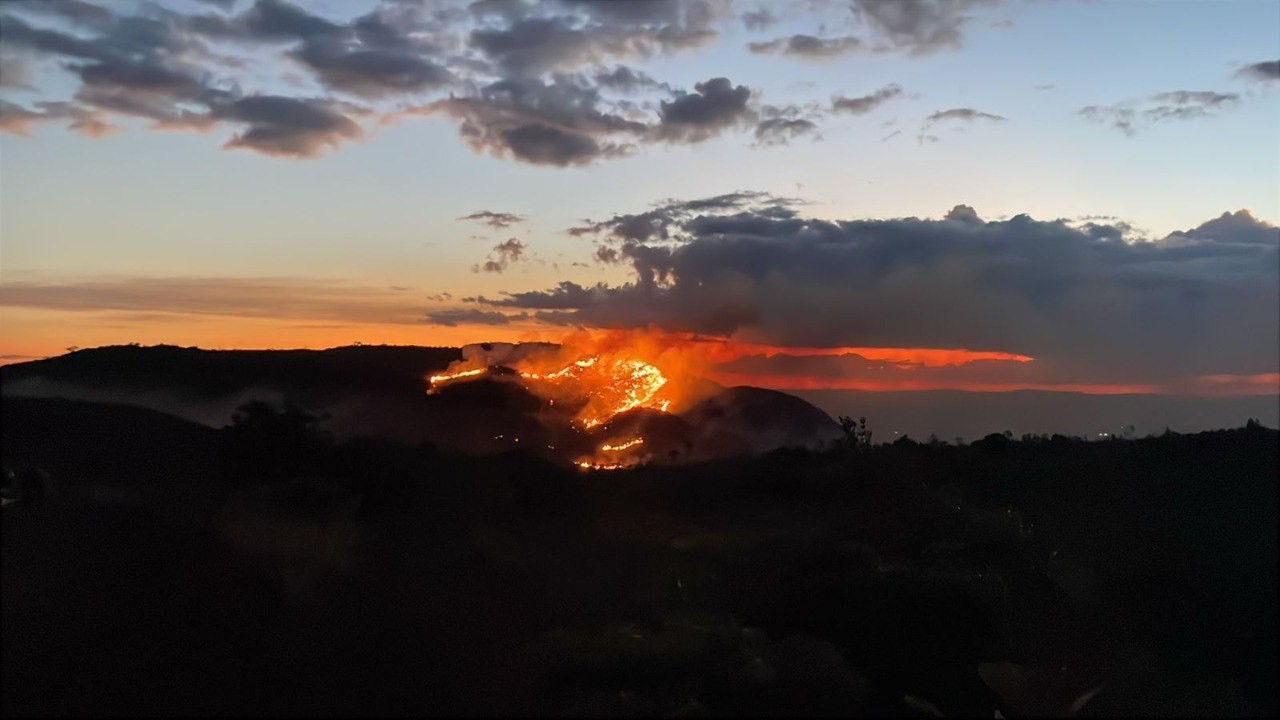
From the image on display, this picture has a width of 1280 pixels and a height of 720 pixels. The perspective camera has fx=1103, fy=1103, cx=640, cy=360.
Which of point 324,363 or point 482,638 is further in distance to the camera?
point 324,363

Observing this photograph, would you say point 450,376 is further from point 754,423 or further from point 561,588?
point 561,588

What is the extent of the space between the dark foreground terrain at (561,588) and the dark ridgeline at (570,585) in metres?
0.06

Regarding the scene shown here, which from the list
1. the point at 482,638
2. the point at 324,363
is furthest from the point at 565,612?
the point at 324,363

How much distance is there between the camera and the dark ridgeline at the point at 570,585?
17203 mm

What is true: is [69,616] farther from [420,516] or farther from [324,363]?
[324,363]

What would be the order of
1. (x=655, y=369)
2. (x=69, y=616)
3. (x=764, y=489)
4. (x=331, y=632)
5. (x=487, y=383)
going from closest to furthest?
(x=69, y=616), (x=331, y=632), (x=764, y=489), (x=655, y=369), (x=487, y=383)

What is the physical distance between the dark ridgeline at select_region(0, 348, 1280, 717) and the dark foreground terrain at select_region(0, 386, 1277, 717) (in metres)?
0.06

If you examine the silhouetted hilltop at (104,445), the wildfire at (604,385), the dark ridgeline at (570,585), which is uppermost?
the wildfire at (604,385)

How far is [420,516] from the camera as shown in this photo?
2567 cm

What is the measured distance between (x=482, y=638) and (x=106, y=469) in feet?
30.6

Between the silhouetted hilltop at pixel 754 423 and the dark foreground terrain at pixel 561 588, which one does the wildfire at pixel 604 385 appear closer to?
the silhouetted hilltop at pixel 754 423

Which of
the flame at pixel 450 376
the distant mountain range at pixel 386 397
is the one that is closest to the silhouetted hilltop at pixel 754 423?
the distant mountain range at pixel 386 397

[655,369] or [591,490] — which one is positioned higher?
[655,369]

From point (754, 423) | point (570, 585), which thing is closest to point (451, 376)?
point (754, 423)
